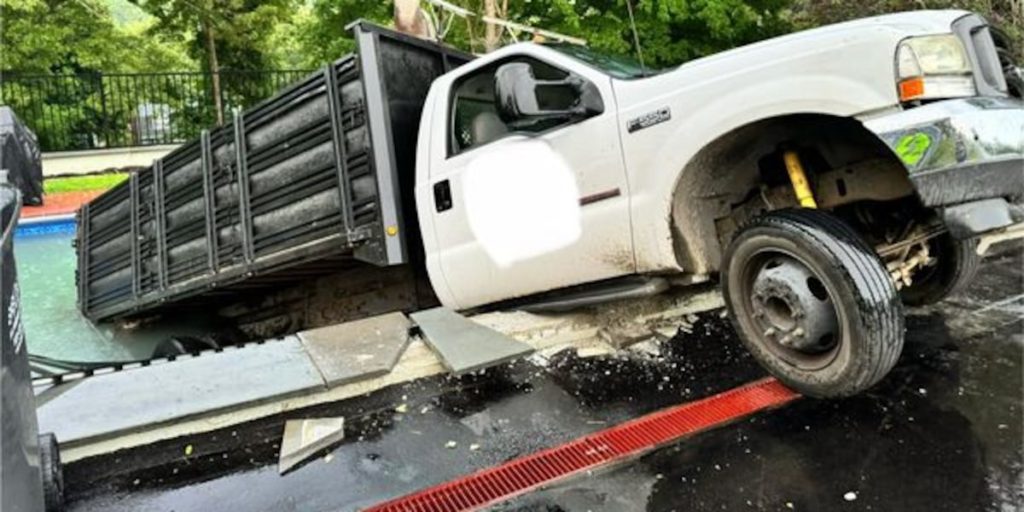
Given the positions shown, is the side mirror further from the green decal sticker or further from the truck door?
the green decal sticker

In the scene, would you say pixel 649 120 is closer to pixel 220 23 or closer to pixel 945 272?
pixel 945 272

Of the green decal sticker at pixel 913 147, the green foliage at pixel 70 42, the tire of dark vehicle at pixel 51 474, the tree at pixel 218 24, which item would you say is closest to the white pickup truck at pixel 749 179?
the green decal sticker at pixel 913 147

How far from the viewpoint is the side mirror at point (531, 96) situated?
339cm

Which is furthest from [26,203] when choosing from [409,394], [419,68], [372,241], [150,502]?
[419,68]

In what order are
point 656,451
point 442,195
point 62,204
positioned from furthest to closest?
point 62,204 → point 442,195 → point 656,451

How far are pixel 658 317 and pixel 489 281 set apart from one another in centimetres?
115

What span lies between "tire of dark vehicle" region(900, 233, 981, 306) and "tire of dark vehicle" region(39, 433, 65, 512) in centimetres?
424

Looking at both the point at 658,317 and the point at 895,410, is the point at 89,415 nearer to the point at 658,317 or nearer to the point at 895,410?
the point at 658,317

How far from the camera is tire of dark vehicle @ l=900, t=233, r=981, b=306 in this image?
3.70 metres

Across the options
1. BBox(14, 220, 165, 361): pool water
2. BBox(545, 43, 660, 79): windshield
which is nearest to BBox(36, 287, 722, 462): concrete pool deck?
BBox(545, 43, 660, 79): windshield

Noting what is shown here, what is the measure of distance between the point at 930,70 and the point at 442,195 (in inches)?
111

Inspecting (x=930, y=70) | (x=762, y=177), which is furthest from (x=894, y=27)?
(x=762, y=177)

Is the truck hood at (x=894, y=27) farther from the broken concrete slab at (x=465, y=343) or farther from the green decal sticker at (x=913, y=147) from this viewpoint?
the broken concrete slab at (x=465, y=343)

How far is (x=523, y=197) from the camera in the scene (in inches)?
158
